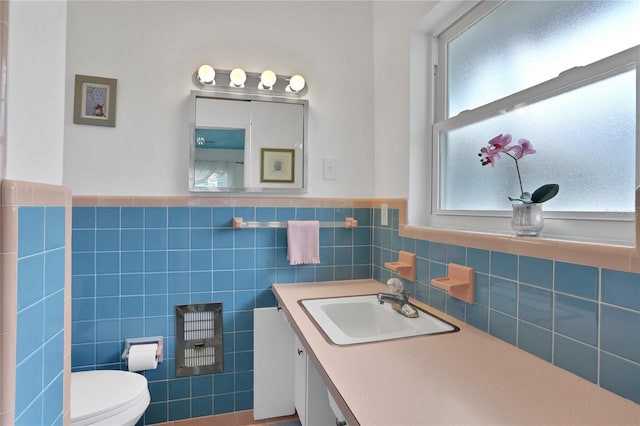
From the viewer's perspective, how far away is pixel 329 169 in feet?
6.66

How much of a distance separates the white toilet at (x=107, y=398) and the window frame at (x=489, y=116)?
1437 mm

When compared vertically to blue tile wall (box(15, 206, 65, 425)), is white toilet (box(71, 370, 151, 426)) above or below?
below

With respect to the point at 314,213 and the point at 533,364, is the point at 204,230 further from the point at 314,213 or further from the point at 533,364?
the point at 533,364

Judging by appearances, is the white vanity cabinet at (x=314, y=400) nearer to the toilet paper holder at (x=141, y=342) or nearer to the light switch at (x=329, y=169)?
the toilet paper holder at (x=141, y=342)

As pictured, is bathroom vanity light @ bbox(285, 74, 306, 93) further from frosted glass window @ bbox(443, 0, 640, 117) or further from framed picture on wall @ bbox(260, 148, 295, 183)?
frosted glass window @ bbox(443, 0, 640, 117)

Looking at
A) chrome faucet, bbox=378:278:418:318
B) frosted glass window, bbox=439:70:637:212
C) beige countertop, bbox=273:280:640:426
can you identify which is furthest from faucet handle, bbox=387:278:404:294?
Result: frosted glass window, bbox=439:70:637:212

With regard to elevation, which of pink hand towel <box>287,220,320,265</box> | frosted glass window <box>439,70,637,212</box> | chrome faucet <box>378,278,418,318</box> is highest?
frosted glass window <box>439,70,637,212</box>

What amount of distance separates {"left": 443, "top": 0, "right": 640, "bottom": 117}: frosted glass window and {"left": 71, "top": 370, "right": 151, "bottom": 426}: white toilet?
183cm

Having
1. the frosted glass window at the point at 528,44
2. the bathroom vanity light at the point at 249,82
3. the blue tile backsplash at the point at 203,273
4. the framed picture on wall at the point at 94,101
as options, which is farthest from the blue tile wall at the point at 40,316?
the frosted glass window at the point at 528,44

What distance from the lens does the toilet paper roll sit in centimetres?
165

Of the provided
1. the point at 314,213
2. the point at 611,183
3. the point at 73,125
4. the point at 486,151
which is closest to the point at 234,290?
the point at 314,213

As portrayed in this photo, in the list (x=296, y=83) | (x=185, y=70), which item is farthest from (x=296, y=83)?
(x=185, y=70)

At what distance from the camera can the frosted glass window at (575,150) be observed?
912 mm

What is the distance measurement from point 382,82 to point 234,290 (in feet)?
4.71
